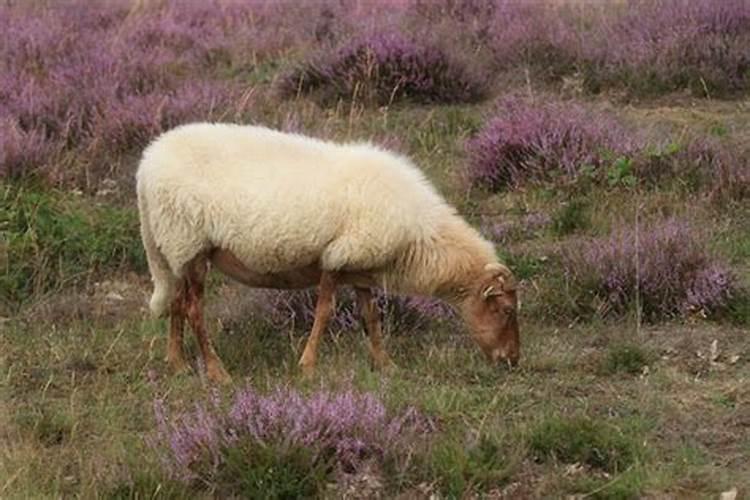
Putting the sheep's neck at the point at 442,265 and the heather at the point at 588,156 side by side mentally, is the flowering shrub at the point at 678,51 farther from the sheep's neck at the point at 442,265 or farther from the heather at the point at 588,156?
the sheep's neck at the point at 442,265

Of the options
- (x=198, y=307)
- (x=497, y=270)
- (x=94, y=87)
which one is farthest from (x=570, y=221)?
(x=94, y=87)

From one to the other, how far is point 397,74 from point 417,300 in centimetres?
455

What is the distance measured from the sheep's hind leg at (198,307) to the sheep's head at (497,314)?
1.36 metres

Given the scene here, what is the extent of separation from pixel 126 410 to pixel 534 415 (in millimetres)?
1898

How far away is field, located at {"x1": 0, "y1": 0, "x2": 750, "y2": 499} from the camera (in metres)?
5.01

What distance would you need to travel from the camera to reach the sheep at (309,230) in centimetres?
630

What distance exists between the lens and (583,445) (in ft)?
17.0

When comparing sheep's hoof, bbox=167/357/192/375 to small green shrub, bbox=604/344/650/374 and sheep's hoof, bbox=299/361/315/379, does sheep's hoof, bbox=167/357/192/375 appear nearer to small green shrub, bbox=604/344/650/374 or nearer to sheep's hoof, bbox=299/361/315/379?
sheep's hoof, bbox=299/361/315/379

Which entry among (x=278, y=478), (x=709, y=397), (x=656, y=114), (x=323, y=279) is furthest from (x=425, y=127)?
(x=278, y=478)

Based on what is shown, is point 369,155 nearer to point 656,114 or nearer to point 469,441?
point 469,441

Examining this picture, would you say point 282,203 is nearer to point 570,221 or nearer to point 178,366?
point 178,366

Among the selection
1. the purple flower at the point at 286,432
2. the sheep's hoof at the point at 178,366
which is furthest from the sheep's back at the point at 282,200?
the purple flower at the point at 286,432

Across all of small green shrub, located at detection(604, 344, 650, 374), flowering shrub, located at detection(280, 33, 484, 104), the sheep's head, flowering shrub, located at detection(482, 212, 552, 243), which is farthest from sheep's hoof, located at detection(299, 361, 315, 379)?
flowering shrub, located at detection(280, 33, 484, 104)

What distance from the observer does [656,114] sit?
11008 mm
